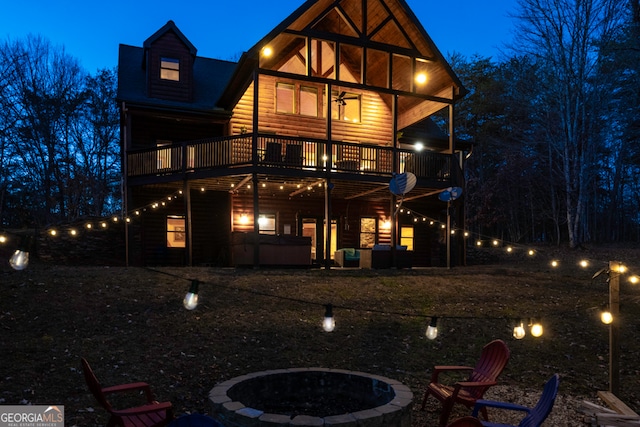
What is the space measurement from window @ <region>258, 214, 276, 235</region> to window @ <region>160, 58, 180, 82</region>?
21.9 ft

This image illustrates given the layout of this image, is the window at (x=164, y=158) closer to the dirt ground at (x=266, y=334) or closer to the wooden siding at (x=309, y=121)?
the wooden siding at (x=309, y=121)

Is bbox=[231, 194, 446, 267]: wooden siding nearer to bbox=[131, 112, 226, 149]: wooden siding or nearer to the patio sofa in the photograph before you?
the patio sofa

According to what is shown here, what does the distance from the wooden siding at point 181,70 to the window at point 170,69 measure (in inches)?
5.1

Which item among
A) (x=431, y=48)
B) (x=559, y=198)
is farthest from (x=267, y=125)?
(x=559, y=198)

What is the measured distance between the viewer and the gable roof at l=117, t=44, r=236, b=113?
56.9ft

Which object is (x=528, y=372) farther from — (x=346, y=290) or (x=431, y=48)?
(x=431, y=48)

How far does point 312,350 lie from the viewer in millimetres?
8172

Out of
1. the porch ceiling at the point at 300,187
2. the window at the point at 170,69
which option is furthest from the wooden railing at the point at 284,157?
the window at the point at 170,69

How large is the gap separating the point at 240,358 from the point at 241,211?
1163cm

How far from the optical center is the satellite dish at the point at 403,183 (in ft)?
49.8

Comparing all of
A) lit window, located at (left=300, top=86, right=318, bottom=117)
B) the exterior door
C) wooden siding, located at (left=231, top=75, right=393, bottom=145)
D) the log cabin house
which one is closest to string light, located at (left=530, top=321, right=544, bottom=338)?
the log cabin house

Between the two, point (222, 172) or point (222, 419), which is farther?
point (222, 172)

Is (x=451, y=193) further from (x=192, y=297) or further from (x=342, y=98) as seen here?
(x=192, y=297)

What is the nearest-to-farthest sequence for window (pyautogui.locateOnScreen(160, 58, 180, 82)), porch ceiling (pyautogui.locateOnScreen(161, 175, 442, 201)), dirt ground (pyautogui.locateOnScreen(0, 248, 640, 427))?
dirt ground (pyautogui.locateOnScreen(0, 248, 640, 427))
porch ceiling (pyautogui.locateOnScreen(161, 175, 442, 201))
window (pyautogui.locateOnScreen(160, 58, 180, 82))
